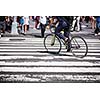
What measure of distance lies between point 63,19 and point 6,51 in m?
1.10

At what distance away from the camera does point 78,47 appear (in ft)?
18.9

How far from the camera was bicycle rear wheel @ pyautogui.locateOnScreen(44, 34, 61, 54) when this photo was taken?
5797 millimetres

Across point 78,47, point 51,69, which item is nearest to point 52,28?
point 78,47

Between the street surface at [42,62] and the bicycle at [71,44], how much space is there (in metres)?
0.07

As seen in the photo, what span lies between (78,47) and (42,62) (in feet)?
2.32

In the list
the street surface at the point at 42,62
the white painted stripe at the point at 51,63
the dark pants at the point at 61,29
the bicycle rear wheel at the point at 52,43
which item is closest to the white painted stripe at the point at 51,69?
the street surface at the point at 42,62

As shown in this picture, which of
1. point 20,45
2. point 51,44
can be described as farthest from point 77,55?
point 20,45

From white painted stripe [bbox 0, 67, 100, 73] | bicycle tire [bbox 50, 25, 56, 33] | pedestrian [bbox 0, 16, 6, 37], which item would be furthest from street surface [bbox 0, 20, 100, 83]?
bicycle tire [bbox 50, 25, 56, 33]

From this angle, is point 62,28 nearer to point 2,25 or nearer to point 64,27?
point 64,27

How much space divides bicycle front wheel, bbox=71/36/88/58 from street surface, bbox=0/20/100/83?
0.23 feet

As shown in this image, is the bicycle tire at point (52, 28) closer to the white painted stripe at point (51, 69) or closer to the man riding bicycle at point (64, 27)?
the man riding bicycle at point (64, 27)
